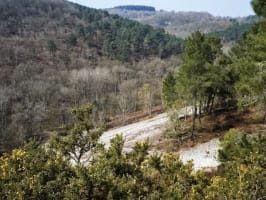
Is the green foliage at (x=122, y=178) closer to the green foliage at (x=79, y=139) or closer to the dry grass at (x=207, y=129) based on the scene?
the green foliage at (x=79, y=139)

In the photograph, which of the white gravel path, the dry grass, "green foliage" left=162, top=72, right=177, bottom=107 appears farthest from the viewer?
"green foliage" left=162, top=72, right=177, bottom=107

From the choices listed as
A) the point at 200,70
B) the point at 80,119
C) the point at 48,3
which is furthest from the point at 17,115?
the point at 48,3

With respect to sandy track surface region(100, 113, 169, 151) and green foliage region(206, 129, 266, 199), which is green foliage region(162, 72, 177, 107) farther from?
green foliage region(206, 129, 266, 199)

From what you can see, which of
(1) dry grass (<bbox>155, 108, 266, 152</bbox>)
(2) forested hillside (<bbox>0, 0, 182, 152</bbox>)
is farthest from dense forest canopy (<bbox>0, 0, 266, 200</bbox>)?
(2) forested hillside (<bbox>0, 0, 182, 152</bbox>)

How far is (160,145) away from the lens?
129ft

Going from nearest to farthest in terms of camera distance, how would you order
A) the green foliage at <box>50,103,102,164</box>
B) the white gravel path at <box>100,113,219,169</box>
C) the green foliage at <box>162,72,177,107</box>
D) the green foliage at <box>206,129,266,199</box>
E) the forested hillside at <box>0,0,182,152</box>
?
the green foliage at <box>206,129,266,199</box>, the green foliage at <box>50,103,102,164</box>, the white gravel path at <box>100,113,219,169</box>, the green foliage at <box>162,72,177,107</box>, the forested hillside at <box>0,0,182,152</box>

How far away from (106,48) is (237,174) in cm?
10831

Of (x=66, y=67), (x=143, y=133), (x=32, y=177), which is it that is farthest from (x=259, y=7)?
(x=66, y=67)

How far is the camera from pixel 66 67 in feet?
351

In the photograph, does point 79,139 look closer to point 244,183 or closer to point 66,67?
point 244,183

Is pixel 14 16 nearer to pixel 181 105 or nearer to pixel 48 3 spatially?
pixel 48 3

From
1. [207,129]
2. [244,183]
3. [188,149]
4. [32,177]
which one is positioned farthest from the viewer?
[207,129]

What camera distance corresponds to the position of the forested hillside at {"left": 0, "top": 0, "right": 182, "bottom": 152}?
226ft

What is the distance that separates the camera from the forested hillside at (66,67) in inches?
2714
